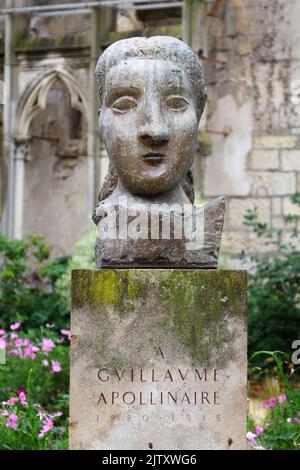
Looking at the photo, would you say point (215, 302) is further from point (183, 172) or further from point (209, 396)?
point (183, 172)

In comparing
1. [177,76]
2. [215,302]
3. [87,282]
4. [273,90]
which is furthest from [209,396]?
[273,90]

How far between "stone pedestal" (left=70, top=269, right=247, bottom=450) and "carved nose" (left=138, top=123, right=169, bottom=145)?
59 centimetres

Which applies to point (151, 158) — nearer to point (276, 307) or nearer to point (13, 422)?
point (13, 422)

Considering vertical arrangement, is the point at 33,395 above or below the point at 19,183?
below

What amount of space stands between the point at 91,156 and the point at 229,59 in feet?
7.07

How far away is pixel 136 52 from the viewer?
428 centimetres

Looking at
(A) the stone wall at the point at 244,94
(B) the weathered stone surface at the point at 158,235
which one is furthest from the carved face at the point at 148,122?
(A) the stone wall at the point at 244,94

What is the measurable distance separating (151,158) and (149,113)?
0.65 ft

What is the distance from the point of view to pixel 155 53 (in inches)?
169

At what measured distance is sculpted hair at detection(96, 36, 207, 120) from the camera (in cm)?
429

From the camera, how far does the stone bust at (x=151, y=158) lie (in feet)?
13.9

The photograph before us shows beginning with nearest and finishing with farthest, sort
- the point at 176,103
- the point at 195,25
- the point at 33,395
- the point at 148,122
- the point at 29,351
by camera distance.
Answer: the point at 148,122 < the point at 176,103 < the point at 33,395 < the point at 29,351 < the point at 195,25

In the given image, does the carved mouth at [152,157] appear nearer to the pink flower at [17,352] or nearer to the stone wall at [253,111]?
the pink flower at [17,352]

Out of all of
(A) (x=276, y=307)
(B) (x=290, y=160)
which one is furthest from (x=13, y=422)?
(B) (x=290, y=160)
